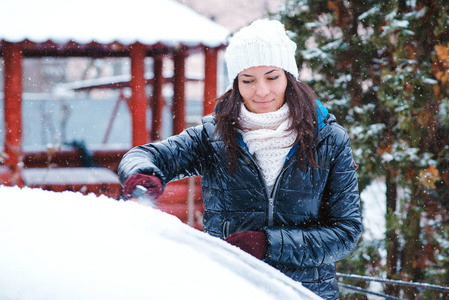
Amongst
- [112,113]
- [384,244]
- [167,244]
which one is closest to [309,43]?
[384,244]

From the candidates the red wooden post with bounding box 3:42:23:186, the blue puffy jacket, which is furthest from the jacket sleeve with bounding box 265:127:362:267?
the red wooden post with bounding box 3:42:23:186

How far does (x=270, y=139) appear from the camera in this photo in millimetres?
1772

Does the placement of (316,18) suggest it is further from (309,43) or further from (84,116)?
(84,116)

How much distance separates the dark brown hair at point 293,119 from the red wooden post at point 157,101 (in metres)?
7.04

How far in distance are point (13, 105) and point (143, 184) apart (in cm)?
595

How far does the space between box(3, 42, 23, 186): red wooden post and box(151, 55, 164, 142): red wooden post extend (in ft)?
9.09

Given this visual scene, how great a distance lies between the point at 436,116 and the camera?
12.7ft

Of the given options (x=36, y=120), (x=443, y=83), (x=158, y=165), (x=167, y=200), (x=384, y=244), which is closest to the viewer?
(x=158, y=165)

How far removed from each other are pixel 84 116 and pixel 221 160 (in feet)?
28.4

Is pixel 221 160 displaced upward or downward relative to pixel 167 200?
upward

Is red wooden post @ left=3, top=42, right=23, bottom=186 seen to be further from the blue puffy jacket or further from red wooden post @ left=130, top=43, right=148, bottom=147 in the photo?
the blue puffy jacket

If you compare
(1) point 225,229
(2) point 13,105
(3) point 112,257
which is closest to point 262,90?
→ (1) point 225,229

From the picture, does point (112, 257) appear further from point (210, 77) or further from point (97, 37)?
point (210, 77)

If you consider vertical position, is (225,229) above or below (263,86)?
below
